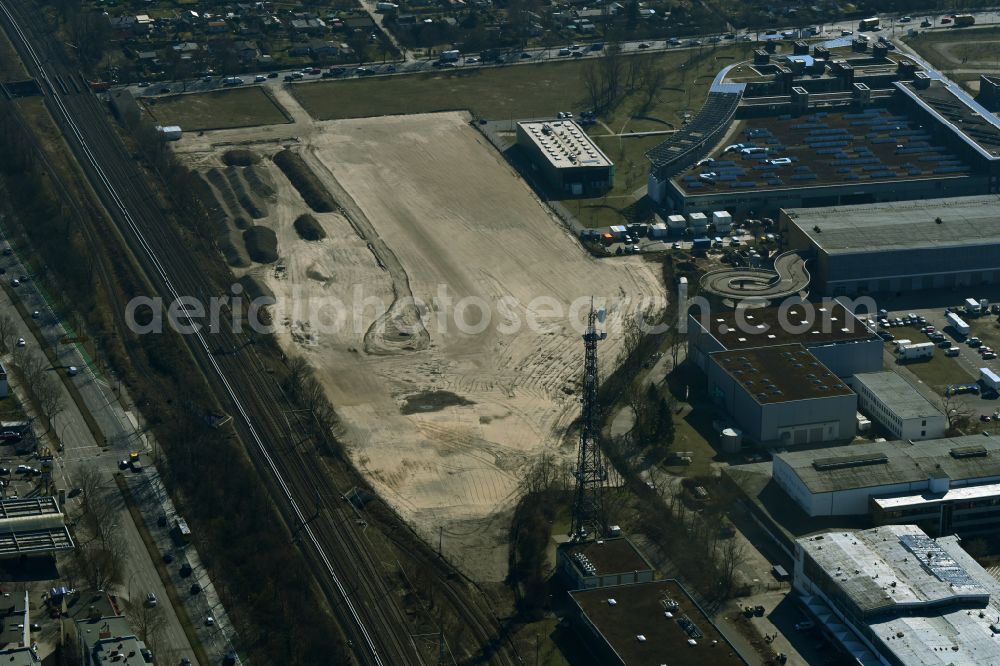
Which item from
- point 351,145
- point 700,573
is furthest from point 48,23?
point 700,573

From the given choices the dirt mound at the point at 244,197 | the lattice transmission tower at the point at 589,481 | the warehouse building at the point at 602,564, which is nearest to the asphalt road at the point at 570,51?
the dirt mound at the point at 244,197

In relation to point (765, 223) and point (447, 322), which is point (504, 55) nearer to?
point (765, 223)

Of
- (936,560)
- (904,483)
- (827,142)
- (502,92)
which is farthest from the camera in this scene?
(502,92)

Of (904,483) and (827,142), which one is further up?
(904,483)

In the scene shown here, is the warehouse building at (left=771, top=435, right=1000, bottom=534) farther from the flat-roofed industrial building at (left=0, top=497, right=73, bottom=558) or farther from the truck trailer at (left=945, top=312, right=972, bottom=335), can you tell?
the flat-roofed industrial building at (left=0, top=497, right=73, bottom=558)

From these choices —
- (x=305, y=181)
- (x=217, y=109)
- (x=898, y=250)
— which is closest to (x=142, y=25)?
(x=217, y=109)

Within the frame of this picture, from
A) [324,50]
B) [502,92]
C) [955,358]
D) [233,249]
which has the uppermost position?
[233,249]

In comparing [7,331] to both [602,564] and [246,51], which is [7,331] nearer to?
[602,564]
